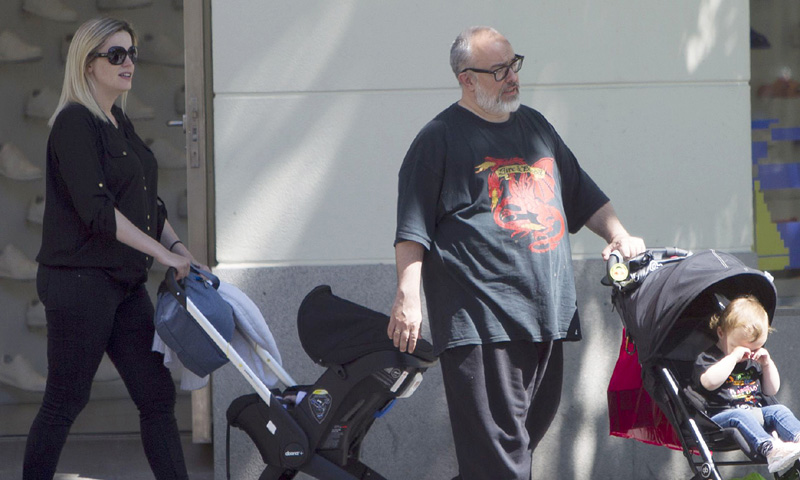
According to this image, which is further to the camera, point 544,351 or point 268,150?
point 268,150

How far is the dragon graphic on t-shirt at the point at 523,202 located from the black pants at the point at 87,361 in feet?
4.81

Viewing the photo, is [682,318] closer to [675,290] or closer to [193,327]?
[675,290]

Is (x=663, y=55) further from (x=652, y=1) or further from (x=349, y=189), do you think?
(x=349, y=189)

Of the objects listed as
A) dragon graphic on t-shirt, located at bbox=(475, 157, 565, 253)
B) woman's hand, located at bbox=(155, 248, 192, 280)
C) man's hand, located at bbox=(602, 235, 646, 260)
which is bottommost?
woman's hand, located at bbox=(155, 248, 192, 280)

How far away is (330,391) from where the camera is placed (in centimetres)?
373

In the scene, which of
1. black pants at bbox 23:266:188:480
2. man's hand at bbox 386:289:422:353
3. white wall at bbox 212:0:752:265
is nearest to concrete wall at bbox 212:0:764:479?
white wall at bbox 212:0:752:265

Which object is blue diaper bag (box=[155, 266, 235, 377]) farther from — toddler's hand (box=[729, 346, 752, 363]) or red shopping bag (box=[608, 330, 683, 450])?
toddler's hand (box=[729, 346, 752, 363])

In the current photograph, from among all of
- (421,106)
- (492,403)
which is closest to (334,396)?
(492,403)

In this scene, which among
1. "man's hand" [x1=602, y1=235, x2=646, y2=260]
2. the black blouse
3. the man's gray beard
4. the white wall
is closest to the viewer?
the man's gray beard

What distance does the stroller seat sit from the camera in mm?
3617

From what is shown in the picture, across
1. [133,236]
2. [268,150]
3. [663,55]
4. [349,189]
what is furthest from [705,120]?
[133,236]

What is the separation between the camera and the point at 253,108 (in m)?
4.79

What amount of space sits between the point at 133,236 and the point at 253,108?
129cm

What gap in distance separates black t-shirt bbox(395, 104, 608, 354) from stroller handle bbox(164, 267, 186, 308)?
34.5 inches
